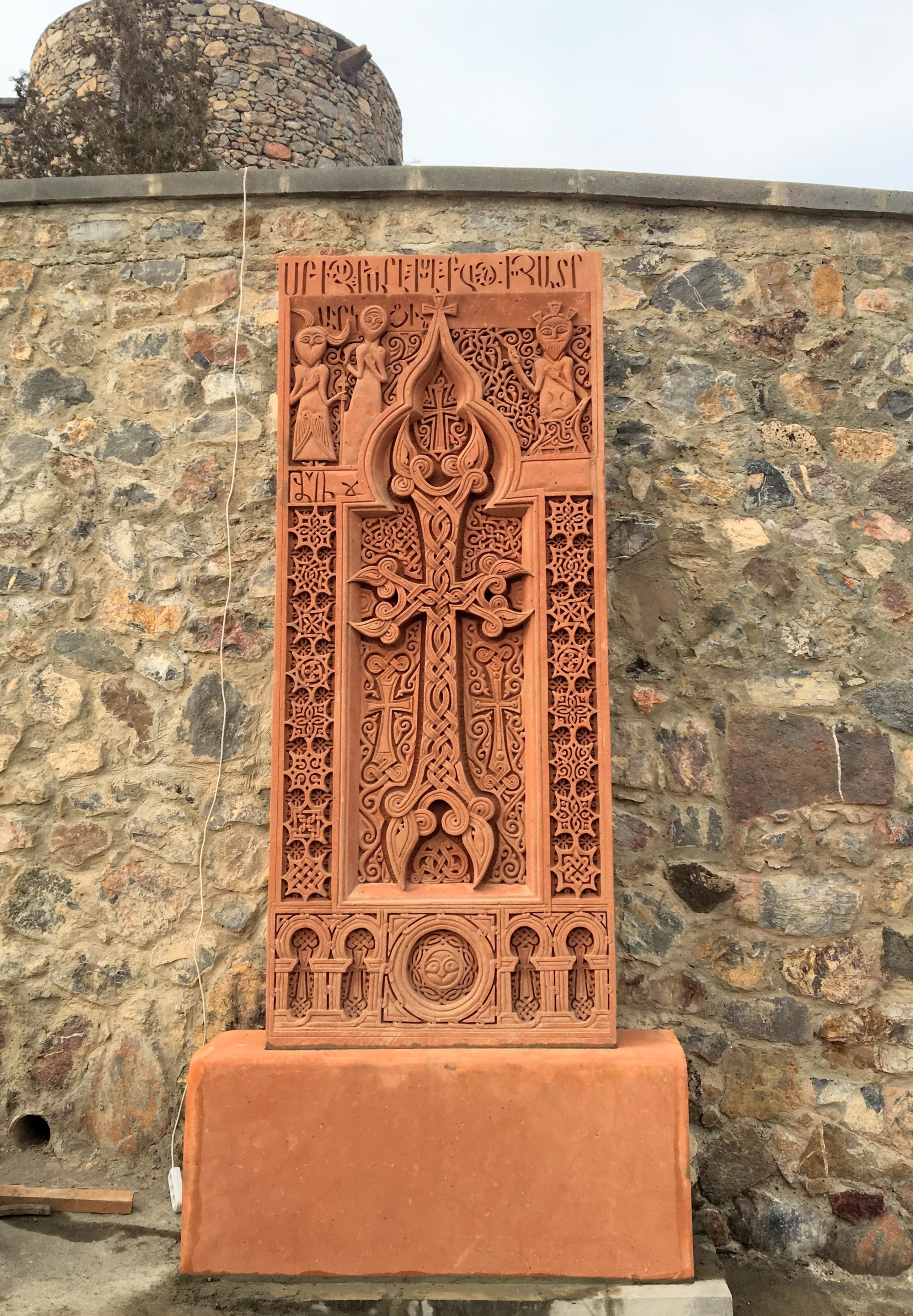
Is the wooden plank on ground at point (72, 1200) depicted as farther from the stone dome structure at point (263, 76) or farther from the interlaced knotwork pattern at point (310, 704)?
the stone dome structure at point (263, 76)

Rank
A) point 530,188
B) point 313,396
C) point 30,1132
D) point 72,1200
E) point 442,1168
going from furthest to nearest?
1. point 530,188
2. point 30,1132
3. point 72,1200
4. point 313,396
5. point 442,1168

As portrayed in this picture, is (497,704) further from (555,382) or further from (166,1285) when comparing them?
(166,1285)

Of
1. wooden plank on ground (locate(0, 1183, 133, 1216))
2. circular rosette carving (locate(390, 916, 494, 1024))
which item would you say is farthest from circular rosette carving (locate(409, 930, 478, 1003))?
wooden plank on ground (locate(0, 1183, 133, 1216))

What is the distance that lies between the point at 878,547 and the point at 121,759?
2.33m

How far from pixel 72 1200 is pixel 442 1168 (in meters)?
1.15

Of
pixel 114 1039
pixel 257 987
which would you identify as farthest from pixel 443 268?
pixel 114 1039

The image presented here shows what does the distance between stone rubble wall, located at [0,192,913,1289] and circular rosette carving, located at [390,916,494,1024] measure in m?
0.75

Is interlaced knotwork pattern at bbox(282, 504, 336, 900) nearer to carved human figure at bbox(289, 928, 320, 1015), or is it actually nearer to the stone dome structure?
carved human figure at bbox(289, 928, 320, 1015)

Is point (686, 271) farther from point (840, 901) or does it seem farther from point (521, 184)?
point (840, 901)

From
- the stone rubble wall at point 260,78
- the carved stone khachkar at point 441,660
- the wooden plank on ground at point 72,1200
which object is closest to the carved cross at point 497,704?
the carved stone khachkar at point 441,660

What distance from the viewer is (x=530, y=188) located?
125 inches

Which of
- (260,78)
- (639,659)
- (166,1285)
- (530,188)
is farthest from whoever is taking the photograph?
(260,78)

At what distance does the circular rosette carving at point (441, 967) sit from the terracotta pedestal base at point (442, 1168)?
126 mm

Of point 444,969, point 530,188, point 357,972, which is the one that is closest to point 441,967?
point 444,969
